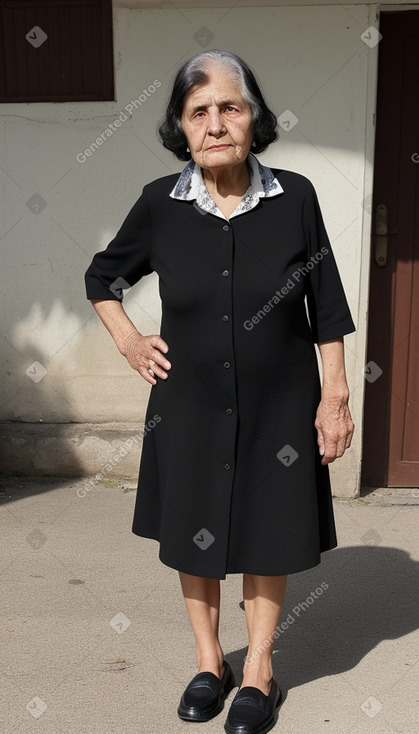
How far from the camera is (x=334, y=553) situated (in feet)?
15.1

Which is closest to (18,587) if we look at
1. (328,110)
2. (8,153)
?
(8,153)

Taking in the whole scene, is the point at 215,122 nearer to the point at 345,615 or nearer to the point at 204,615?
the point at 204,615

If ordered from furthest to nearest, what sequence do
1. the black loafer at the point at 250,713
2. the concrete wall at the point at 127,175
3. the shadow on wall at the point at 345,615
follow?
the concrete wall at the point at 127,175, the shadow on wall at the point at 345,615, the black loafer at the point at 250,713

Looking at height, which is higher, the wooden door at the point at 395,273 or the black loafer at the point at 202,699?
the wooden door at the point at 395,273

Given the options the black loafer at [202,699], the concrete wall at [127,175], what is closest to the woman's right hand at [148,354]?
the black loafer at [202,699]

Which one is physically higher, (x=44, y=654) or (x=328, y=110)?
(x=328, y=110)

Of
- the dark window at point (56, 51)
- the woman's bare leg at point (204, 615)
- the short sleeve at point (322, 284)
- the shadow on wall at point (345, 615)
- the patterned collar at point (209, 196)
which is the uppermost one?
the dark window at point (56, 51)

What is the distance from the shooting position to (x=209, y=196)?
9.67 feet

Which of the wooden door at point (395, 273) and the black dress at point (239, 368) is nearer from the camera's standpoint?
the black dress at point (239, 368)

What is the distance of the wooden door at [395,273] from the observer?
5.09 meters

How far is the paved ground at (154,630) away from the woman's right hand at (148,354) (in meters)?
1.11

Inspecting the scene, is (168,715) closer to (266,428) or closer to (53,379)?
(266,428)

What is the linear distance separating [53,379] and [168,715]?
8.75ft

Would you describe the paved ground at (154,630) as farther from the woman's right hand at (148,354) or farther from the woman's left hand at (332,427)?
the woman's right hand at (148,354)
